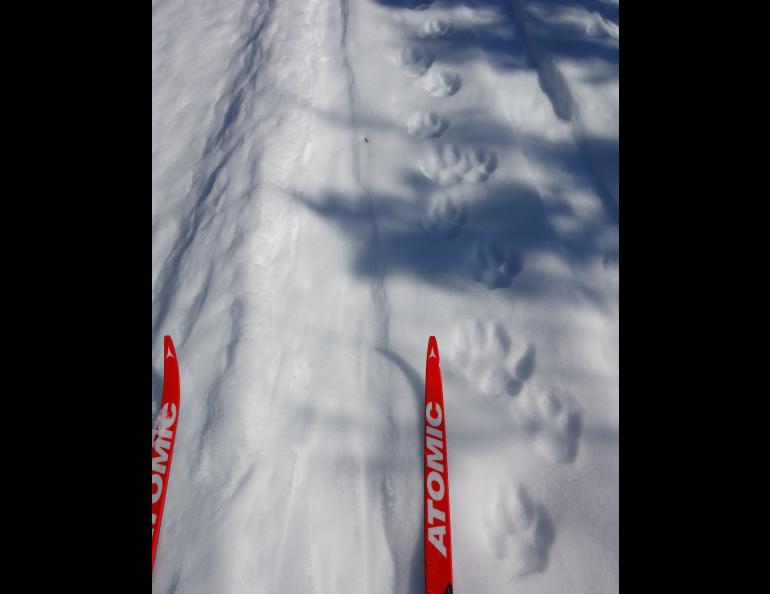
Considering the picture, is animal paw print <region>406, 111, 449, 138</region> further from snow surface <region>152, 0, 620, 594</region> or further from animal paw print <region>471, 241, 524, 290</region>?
animal paw print <region>471, 241, 524, 290</region>

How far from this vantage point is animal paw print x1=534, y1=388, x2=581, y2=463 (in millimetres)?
1552

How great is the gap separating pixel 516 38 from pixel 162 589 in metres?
3.19

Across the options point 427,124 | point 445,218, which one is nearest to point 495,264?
point 445,218

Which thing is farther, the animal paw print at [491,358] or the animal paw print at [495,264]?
the animal paw print at [495,264]

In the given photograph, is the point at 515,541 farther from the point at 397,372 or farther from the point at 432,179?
the point at 432,179

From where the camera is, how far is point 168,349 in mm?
1864

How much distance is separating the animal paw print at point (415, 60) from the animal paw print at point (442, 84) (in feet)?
0.29

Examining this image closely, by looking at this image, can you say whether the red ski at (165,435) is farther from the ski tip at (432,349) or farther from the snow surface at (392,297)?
the ski tip at (432,349)

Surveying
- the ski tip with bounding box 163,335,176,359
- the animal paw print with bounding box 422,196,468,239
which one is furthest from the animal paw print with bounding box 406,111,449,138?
the ski tip with bounding box 163,335,176,359

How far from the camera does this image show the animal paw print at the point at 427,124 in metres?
2.30

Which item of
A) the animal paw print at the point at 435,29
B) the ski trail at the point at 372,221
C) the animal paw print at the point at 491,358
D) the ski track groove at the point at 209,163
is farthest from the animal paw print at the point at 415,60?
the animal paw print at the point at 491,358
